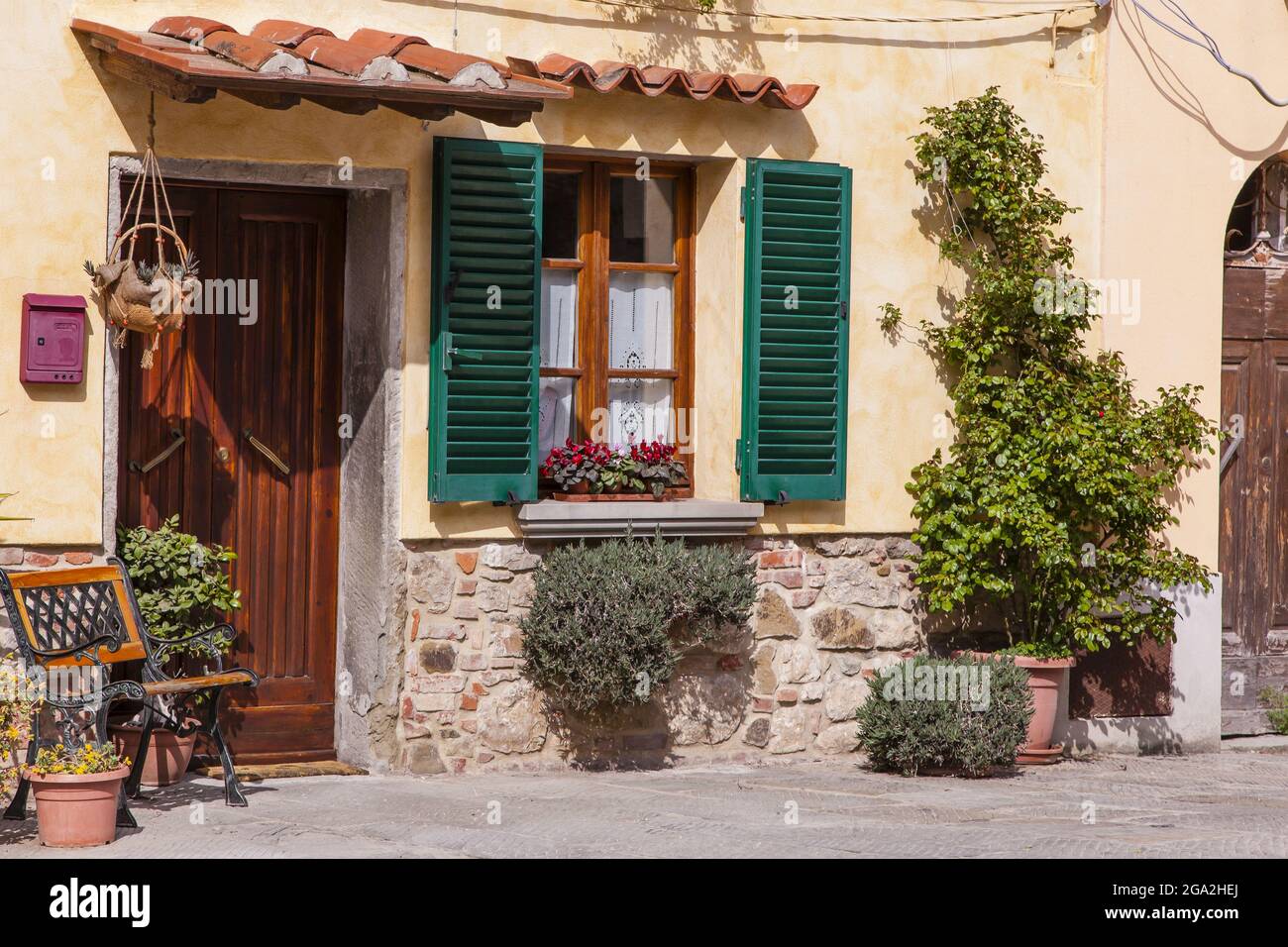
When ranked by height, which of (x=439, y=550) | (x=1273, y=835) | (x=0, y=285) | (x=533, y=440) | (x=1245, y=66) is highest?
(x=1245, y=66)

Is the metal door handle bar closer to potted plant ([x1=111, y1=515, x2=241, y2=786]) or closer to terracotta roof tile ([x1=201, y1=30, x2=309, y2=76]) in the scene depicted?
potted plant ([x1=111, y1=515, x2=241, y2=786])

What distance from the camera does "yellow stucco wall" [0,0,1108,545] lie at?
6707 mm

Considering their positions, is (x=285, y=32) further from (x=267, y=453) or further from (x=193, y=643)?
(x=193, y=643)

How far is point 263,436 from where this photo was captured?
24.8ft

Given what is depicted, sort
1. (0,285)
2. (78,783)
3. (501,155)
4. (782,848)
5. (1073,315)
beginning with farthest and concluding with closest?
(1073,315)
(501,155)
(0,285)
(782,848)
(78,783)

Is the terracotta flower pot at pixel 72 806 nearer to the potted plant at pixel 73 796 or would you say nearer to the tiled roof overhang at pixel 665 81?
the potted plant at pixel 73 796

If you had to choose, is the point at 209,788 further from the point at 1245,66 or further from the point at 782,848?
the point at 1245,66

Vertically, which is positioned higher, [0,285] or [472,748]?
[0,285]

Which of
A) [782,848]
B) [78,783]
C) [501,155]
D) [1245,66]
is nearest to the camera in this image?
[78,783]

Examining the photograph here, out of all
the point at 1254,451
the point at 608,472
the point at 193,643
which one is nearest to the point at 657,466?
the point at 608,472

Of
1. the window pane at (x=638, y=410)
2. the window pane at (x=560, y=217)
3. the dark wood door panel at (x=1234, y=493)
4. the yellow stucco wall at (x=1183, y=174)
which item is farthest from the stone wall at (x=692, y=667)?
the dark wood door panel at (x=1234, y=493)

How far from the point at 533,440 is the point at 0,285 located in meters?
2.27

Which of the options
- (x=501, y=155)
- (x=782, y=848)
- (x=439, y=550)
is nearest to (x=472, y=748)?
(x=439, y=550)
